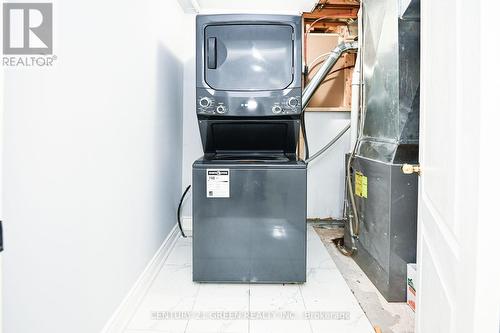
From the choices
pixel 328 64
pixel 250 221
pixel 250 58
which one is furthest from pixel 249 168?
pixel 328 64

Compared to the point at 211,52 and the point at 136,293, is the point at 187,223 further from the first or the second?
the point at 211,52

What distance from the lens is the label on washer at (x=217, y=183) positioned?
193 centimetres

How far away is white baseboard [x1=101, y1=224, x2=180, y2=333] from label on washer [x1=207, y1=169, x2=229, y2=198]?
0.59 metres

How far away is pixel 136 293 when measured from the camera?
1.72 m

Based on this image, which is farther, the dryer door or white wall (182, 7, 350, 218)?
white wall (182, 7, 350, 218)

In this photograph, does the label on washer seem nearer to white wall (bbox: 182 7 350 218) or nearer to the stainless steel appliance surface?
the stainless steel appliance surface

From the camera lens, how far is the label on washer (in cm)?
193

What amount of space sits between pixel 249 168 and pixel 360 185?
0.78 m

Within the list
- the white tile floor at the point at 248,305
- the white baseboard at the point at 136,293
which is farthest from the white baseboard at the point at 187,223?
the white tile floor at the point at 248,305

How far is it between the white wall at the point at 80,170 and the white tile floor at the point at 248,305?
0.67 feet

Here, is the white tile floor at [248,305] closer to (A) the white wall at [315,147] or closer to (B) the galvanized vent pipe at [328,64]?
(A) the white wall at [315,147]
